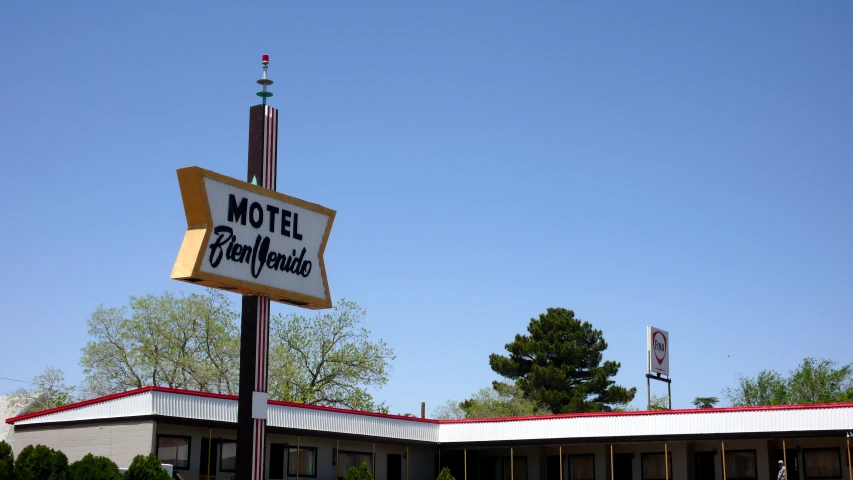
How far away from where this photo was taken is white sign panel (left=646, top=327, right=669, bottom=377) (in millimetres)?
54281

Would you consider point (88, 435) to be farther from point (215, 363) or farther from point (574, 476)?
point (215, 363)

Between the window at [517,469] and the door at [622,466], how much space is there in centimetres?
415

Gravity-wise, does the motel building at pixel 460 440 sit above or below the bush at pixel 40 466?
above

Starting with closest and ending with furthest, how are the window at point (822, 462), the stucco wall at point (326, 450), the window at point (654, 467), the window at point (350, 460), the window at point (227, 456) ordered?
1. the stucco wall at point (326, 450)
2. the window at point (227, 456)
3. the window at point (822, 462)
4. the window at point (350, 460)
5. the window at point (654, 467)

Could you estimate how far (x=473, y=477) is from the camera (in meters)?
47.8

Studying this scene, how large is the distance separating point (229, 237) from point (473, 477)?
83.4 feet

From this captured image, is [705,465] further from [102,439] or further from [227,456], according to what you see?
[102,439]

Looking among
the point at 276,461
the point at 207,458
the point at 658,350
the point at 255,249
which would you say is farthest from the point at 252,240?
the point at 658,350

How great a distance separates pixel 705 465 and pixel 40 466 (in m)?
26.3

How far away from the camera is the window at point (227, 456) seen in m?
37.3

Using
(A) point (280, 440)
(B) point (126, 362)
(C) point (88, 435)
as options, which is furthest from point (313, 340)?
(C) point (88, 435)

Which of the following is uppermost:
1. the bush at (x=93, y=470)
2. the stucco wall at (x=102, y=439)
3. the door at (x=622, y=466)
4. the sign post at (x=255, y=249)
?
the sign post at (x=255, y=249)

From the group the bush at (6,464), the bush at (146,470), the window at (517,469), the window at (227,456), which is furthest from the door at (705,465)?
the bush at (6,464)

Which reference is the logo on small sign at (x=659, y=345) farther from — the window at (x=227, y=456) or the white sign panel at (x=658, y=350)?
the window at (x=227, y=456)
